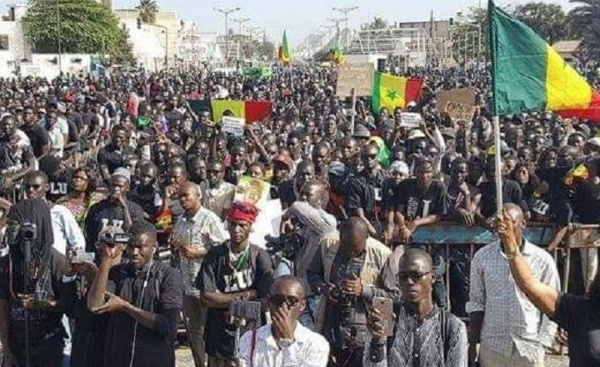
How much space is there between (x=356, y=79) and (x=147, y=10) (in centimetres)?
11051

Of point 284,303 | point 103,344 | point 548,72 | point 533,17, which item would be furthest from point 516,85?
point 533,17

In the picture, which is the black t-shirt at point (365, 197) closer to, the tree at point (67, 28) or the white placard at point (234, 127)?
the white placard at point (234, 127)

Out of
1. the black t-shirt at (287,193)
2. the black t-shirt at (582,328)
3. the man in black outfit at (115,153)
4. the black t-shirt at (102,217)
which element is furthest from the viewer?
the man in black outfit at (115,153)

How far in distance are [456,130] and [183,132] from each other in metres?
3.91

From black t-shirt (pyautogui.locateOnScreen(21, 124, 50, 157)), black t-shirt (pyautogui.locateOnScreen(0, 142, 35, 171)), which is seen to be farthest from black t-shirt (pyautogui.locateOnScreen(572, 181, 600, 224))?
black t-shirt (pyautogui.locateOnScreen(21, 124, 50, 157))

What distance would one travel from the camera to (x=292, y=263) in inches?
265

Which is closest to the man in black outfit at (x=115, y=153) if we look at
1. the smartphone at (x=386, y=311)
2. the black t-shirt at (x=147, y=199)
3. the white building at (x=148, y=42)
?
the black t-shirt at (x=147, y=199)

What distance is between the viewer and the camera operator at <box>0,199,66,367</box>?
577 centimetres

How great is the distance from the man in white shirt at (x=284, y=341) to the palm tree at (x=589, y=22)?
188 ft

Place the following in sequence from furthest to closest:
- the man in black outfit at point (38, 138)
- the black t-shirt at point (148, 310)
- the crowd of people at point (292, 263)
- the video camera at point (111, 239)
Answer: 1. the man in black outfit at point (38, 138)
2. the black t-shirt at point (148, 310)
3. the video camera at point (111, 239)
4. the crowd of people at point (292, 263)

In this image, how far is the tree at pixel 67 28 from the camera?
7262 centimetres

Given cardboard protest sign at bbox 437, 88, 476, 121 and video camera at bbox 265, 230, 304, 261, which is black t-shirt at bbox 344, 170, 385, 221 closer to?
video camera at bbox 265, 230, 304, 261

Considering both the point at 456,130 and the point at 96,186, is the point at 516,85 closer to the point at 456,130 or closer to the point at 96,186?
the point at 96,186

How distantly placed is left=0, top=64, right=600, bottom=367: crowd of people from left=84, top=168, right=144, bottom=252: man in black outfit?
2 centimetres
